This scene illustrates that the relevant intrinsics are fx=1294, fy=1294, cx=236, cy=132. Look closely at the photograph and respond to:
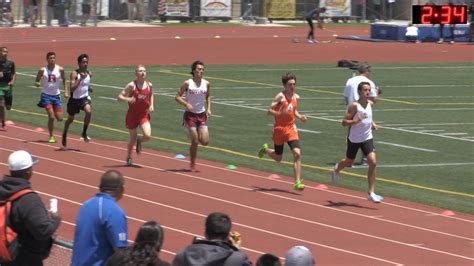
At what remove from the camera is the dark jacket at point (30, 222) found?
31.7ft

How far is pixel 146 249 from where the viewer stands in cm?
841

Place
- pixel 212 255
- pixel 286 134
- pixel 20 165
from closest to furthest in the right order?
pixel 212 255 → pixel 20 165 → pixel 286 134

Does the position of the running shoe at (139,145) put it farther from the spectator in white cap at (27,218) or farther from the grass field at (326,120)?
the spectator in white cap at (27,218)

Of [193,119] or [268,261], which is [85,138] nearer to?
[193,119]

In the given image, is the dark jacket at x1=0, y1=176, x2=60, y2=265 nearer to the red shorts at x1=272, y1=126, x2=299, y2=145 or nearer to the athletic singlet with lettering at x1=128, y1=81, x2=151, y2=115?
the red shorts at x1=272, y1=126, x2=299, y2=145

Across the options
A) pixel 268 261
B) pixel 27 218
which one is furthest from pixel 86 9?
pixel 268 261

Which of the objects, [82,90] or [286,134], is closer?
[286,134]

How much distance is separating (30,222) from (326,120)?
2156 cm

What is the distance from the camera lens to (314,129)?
1145 inches

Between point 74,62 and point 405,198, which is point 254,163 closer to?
point 405,198

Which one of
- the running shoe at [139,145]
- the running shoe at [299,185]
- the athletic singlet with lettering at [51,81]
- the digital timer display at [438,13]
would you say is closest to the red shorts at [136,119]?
the running shoe at [139,145]

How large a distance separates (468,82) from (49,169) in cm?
2304

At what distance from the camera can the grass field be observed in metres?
22.9

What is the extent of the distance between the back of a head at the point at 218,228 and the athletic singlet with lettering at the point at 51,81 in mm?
17954
